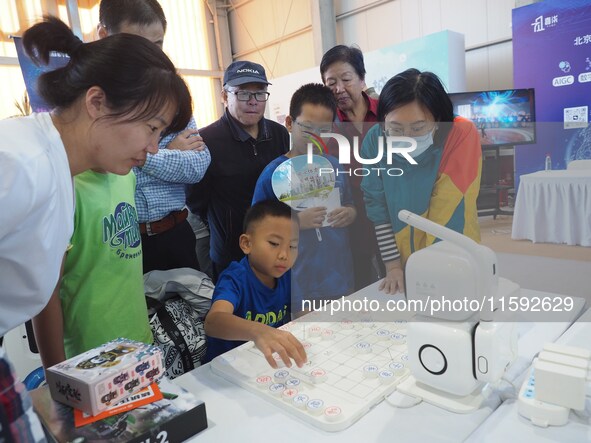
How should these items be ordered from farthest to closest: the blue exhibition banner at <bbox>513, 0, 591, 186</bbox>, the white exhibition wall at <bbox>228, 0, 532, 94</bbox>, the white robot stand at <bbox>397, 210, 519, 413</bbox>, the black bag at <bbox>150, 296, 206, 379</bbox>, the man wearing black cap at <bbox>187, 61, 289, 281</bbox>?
the white exhibition wall at <bbox>228, 0, 532, 94</bbox> < the blue exhibition banner at <bbox>513, 0, 591, 186</bbox> < the man wearing black cap at <bbox>187, 61, 289, 281</bbox> < the black bag at <bbox>150, 296, 206, 379</bbox> < the white robot stand at <bbox>397, 210, 519, 413</bbox>

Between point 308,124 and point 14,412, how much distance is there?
2.24ft

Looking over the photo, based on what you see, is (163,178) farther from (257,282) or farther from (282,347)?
(282,347)

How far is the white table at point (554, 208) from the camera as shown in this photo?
59cm

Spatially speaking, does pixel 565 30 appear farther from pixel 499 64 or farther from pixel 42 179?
pixel 42 179

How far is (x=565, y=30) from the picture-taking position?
3.02 m

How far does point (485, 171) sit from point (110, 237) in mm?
714

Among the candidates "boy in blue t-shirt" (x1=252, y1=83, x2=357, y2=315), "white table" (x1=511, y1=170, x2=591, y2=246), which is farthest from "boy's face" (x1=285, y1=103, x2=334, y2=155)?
"white table" (x1=511, y1=170, x2=591, y2=246)

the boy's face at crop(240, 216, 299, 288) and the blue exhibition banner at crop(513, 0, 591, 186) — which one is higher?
the blue exhibition banner at crop(513, 0, 591, 186)

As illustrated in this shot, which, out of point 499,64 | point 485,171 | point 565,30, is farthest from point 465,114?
point 499,64

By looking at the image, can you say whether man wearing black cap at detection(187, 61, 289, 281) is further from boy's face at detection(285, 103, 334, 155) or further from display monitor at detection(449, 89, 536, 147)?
display monitor at detection(449, 89, 536, 147)

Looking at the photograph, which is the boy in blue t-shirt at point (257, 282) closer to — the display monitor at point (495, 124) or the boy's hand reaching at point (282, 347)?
the boy's hand reaching at point (282, 347)

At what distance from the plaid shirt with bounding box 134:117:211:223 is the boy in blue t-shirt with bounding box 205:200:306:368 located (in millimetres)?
231

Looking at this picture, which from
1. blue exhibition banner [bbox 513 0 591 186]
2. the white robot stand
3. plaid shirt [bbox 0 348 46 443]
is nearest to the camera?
plaid shirt [bbox 0 348 46 443]

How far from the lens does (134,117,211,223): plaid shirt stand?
3.98 feet
